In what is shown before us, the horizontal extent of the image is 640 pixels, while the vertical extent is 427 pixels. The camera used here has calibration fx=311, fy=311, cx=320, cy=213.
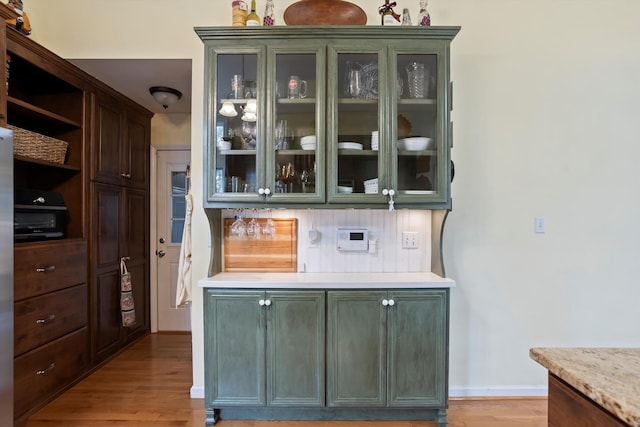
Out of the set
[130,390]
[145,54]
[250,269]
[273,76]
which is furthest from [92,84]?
[130,390]

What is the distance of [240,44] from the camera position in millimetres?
1854

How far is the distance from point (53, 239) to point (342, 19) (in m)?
2.48

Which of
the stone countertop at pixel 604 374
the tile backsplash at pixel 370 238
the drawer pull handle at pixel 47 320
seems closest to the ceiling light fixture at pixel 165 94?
the tile backsplash at pixel 370 238

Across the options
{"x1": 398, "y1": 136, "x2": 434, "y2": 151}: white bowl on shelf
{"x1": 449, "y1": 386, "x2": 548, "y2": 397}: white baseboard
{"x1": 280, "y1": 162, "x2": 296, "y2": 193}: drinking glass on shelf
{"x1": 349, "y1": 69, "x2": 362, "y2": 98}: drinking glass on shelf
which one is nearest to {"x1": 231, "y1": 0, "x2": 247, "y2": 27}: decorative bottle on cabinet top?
{"x1": 349, "y1": 69, "x2": 362, "y2": 98}: drinking glass on shelf

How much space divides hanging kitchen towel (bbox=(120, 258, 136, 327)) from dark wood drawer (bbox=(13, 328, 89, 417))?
1.18 feet

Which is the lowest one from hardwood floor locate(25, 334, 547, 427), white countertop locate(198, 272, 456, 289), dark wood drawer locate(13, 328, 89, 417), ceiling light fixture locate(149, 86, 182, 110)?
hardwood floor locate(25, 334, 547, 427)

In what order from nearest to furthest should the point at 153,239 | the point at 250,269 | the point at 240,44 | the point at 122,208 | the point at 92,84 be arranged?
the point at 240,44, the point at 250,269, the point at 92,84, the point at 122,208, the point at 153,239

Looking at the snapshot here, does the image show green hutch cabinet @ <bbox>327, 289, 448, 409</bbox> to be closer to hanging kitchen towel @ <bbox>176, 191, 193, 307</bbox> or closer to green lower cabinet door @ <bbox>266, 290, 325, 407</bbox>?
green lower cabinet door @ <bbox>266, 290, 325, 407</bbox>

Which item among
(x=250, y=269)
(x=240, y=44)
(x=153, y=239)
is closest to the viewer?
(x=240, y=44)

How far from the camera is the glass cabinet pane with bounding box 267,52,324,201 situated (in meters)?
1.87

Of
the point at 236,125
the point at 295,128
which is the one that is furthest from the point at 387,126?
the point at 236,125

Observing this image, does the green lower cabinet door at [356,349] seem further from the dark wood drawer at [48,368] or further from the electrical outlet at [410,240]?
the dark wood drawer at [48,368]

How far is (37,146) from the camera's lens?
213 cm

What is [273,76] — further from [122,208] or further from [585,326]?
[585,326]
